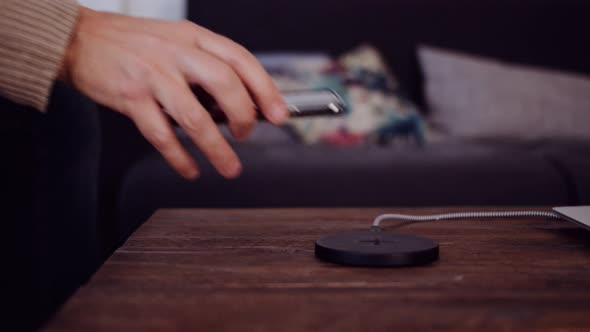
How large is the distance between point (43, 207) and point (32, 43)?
1.08ft

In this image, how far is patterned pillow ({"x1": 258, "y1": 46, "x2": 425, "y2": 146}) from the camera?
2.07 metres

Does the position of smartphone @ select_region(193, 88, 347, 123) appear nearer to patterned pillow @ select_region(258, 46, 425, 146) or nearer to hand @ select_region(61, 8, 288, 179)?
hand @ select_region(61, 8, 288, 179)

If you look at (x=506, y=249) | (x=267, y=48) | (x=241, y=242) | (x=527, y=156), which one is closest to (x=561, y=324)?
(x=506, y=249)

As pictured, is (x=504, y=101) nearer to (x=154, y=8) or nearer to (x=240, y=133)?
(x=154, y=8)

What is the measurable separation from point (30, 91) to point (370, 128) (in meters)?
1.52

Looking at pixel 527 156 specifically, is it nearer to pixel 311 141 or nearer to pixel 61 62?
pixel 311 141

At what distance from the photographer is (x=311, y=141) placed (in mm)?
2061

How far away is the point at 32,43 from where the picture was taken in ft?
2.11

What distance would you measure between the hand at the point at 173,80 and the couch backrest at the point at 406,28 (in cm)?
197

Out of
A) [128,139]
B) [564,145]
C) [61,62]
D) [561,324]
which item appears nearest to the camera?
[561,324]

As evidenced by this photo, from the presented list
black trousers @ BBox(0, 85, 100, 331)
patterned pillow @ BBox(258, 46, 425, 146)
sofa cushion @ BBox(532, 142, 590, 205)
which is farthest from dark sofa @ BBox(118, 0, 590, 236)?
black trousers @ BBox(0, 85, 100, 331)

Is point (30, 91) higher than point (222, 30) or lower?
lower

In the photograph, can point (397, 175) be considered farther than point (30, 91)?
Yes

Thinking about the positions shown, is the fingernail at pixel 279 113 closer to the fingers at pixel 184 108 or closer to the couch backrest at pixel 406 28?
the fingers at pixel 184 108
